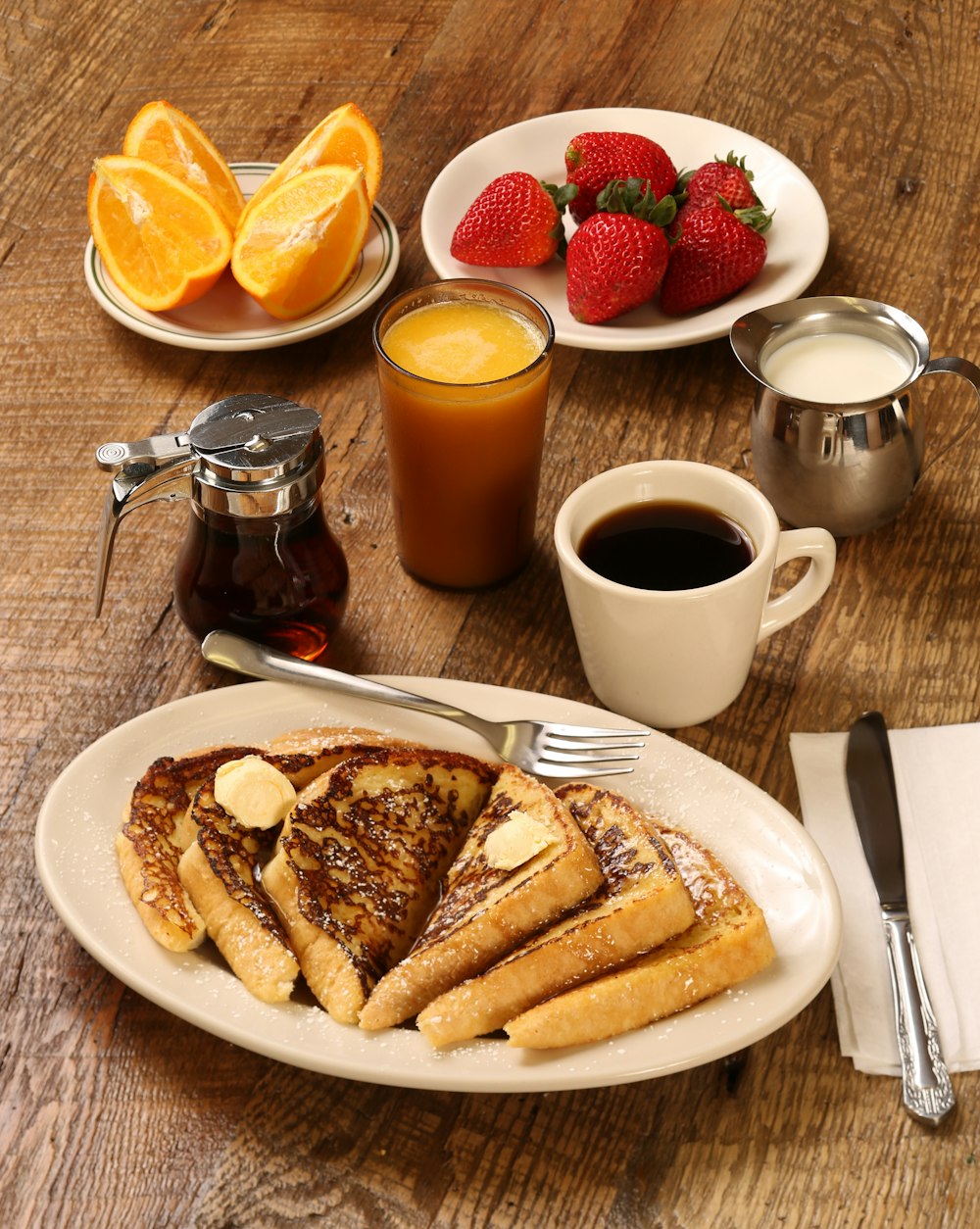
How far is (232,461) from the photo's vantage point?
4.22 ft

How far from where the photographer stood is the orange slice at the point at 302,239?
1.79m

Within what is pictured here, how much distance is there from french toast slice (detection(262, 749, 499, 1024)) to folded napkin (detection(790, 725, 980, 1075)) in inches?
14.2

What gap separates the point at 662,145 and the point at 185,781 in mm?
1358

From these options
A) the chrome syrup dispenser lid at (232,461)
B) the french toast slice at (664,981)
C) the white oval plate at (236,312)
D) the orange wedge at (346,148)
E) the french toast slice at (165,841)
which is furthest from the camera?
the orange wedge at (346,148)

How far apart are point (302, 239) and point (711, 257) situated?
1.85ft

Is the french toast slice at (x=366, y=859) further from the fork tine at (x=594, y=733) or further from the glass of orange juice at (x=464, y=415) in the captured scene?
the glass of orange juice at (x=464, y=415)

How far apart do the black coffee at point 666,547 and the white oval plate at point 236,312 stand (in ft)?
2.08

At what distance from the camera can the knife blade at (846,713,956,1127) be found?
3.68 feet

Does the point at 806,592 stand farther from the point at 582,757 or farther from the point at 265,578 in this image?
the point at 265,578

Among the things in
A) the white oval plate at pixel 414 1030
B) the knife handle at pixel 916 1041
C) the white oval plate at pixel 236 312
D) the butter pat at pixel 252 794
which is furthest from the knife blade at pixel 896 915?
the white oval plate at pixel 236 312

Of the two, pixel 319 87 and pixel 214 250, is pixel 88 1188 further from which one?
pixel 319 87

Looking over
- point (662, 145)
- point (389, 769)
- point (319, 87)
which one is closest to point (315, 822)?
point (389, 769)

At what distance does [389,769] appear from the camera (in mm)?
1287

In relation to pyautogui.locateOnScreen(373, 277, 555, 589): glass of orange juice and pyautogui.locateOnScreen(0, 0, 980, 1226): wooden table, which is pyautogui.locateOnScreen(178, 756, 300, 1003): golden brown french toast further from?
pyautogui.locateOnScreen(373, 277, 555, 589): glass of orange juice
